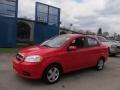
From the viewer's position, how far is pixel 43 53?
6.76m

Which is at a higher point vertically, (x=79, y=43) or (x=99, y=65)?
(x=79, y=43)

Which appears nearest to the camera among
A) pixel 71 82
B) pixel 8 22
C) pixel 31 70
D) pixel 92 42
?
pixel 31 70

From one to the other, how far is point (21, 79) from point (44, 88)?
3.85ft

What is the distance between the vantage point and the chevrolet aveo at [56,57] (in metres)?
6.59

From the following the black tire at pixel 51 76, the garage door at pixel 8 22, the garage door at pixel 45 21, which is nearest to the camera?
the black tire at pixel 51 76

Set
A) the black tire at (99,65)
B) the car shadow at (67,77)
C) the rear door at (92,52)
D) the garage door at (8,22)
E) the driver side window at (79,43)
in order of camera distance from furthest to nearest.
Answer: the garage door at (8,22) < the black tire at (99,65) < the rear door at (92,52) < the driver side window at (79,43) < the car shadow at (67,77)

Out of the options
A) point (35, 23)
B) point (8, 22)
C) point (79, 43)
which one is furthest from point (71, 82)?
point (35, 23)

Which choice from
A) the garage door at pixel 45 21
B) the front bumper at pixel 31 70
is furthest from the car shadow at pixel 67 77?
the garage door at pixel 45 21

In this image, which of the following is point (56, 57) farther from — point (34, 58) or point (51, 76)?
point (34, 58)

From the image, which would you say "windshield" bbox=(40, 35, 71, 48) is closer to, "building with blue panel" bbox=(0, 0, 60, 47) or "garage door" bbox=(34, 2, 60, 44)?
"building with blue panel" bbox=(0, 0, 60, 47)

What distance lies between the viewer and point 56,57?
6973 mm

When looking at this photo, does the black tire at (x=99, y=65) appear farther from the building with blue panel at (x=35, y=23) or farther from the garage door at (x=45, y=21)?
the garage door at (x=45, y=21)

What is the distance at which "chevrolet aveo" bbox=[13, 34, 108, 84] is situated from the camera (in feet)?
21.6

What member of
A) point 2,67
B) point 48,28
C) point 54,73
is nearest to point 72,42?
point 54,73
